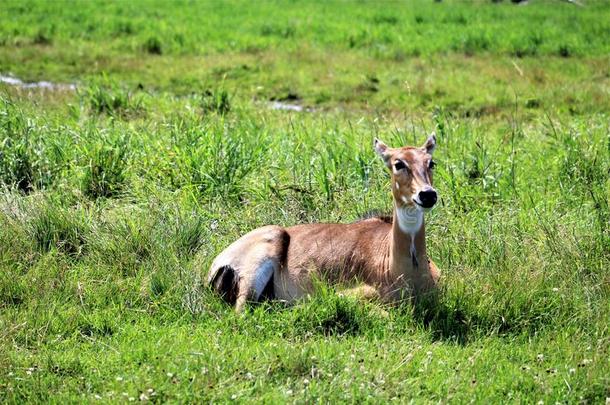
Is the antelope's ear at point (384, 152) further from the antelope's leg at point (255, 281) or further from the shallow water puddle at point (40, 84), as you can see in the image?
the shallow water puddle at point (40, 84)

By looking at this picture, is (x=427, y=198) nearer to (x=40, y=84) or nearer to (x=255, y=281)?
(x=255, y=281)

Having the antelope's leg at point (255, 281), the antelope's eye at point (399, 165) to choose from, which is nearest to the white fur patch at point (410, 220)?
the antelope's eye at point (399, 165)

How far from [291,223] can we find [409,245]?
1.61 metres

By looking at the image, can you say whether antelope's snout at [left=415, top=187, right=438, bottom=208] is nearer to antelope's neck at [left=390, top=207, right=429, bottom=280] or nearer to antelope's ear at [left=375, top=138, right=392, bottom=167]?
antelope's neck at [left=390, top=207, right=429, bottom=280]

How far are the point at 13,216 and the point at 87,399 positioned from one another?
9.28 feet

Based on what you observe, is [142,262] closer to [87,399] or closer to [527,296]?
[87,399]

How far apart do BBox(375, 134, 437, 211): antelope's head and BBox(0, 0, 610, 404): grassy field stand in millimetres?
651

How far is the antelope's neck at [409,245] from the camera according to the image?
22.8 feet

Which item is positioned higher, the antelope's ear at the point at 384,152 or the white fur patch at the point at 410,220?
the antelope's ear at the point at 384,152

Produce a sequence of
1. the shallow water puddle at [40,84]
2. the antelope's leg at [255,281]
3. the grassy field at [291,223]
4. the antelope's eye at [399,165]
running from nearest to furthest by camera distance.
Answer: the grassy field at [291,223] → the antelope's eye at [399,165] → the antelope's leg at [255,281] → the shallow water puddle at [40,84]

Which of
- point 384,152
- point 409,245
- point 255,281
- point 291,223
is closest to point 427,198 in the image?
point 409,245

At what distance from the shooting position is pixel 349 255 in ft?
24.2

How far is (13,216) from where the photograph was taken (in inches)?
319

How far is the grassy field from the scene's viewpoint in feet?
19.6
